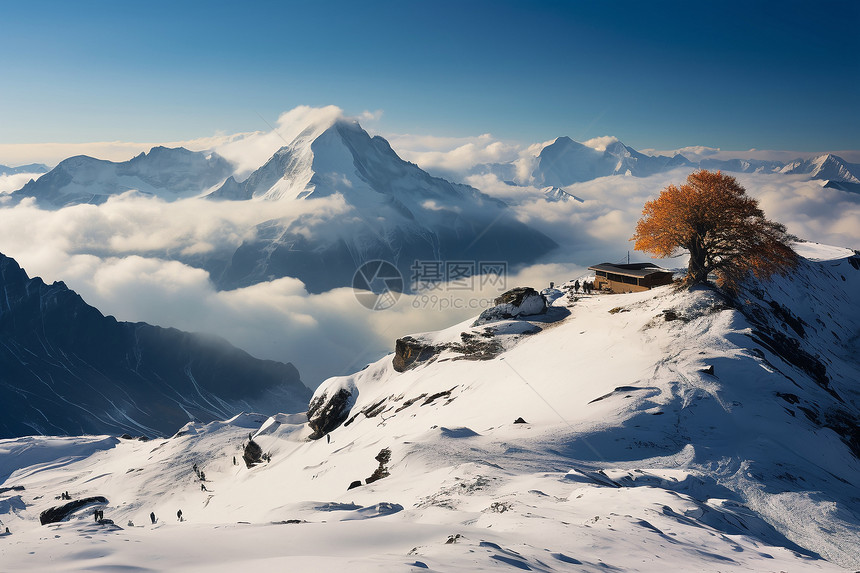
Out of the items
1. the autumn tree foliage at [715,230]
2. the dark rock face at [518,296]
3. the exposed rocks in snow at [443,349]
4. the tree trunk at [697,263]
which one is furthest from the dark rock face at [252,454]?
the tree trunk at [697,263]

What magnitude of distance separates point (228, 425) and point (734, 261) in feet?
289

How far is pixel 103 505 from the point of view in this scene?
56875 millimetres

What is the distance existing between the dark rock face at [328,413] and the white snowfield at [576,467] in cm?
191

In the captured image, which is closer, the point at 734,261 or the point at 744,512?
the point at 744,512

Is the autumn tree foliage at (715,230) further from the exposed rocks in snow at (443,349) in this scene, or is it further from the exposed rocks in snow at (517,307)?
the exposed rocks in snow at (443,349)

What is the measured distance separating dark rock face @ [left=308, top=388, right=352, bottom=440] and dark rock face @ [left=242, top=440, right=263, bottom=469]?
325 inches

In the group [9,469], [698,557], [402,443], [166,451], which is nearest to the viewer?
[698,557]

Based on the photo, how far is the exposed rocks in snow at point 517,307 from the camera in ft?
195

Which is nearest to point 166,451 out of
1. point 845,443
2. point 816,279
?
point 845,443

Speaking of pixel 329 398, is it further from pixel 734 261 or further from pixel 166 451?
pixel 734 261

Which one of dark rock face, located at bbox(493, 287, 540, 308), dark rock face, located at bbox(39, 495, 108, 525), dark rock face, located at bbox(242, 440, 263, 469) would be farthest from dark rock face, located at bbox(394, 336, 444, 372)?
dark rock face, located at bbox(39, 495, 108, 525)

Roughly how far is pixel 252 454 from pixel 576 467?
56.1m

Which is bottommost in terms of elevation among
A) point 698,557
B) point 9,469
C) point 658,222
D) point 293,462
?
point 9,469

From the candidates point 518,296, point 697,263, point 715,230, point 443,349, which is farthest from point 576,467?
point 518,296
